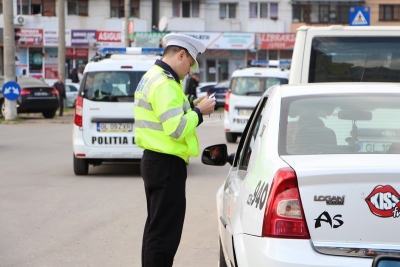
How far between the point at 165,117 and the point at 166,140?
166 mm

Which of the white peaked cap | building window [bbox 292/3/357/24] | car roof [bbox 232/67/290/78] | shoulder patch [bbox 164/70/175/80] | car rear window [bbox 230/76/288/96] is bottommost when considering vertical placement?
car rear window [bbox 230/76/288/96]

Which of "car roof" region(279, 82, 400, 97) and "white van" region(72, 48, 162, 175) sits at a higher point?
"car roof" region(279, 82, 400, 97)

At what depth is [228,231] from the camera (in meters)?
4.91

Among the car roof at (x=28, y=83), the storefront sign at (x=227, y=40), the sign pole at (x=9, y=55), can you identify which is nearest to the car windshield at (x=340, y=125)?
the sign pole at (x=9, y=55)

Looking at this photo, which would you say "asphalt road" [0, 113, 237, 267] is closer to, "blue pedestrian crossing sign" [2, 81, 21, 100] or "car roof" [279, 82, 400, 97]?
"car roof" [279, 82, 400, 97]

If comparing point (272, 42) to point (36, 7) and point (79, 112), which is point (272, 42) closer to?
point (36, 7)

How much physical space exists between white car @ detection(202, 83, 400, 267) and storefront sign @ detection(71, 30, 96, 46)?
54.4 metres

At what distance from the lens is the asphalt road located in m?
7.45

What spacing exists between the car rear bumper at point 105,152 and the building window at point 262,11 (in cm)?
5019

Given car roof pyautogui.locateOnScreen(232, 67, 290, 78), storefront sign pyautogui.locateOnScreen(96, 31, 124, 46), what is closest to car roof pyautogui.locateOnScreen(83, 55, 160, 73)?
car roof pyautogui.locateOnScreen(232, 67, 290, 78)

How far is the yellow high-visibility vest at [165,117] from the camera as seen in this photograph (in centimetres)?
532

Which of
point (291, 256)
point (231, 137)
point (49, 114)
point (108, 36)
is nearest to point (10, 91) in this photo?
point (49, 114)

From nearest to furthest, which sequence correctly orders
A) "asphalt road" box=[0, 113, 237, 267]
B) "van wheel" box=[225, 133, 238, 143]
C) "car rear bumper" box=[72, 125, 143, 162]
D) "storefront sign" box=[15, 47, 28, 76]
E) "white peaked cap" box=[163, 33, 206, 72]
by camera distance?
"white peaked cap" box=[163, 33, 206, 72] → "asphalt road" box=[0, 113, 237, 267] → "car rear bumper" box=[72, 125, 143, 162] → "van wheel" box=[225, 133, 238, 143] → "storefront sign" box=[15, 47, 28, 76]

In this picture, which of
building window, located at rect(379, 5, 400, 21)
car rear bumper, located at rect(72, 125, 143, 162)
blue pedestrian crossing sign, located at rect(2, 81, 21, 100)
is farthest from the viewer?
building window, located at rect(379, 5, 400, 21)
